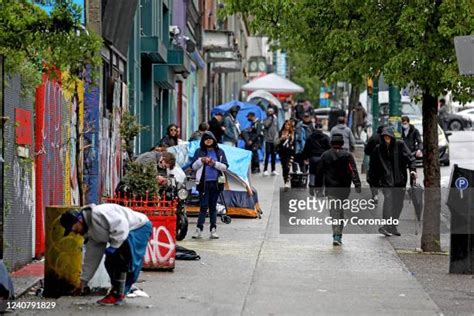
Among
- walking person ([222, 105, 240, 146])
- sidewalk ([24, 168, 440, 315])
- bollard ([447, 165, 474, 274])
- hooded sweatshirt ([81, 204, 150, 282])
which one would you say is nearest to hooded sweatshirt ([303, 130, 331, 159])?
walking person ([222, 105, 240, 146])

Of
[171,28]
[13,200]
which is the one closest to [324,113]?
[171,28]

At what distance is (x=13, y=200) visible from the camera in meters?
13.6

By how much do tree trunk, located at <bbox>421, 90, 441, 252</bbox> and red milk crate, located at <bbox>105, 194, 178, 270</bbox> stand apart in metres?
4.49

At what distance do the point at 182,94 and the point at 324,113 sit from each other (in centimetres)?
3895

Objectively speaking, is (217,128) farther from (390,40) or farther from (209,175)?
(390,40)

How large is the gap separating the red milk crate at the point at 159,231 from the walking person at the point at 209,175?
382cm

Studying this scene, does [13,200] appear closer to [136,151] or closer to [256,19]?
[256,19]

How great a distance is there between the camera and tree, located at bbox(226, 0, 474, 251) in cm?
1623

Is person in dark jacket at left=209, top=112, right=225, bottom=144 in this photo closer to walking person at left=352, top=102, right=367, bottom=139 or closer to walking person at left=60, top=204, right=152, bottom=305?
walking person at left=60, top=204, right=152, bottom=305

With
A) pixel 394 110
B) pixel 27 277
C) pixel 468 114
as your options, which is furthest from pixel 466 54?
pixel 468 114

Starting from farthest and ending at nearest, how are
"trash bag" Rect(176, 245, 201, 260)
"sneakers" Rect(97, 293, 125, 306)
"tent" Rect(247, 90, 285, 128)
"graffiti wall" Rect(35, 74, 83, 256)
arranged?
"tent" Rect(247, 90, 285, 128) < "trash bag" Rect(176, 245, 201, 260) < "graffiti wall" Rect(35, 74, 83, 256) < "sneakers" Rect(97, 293, 125, 306)

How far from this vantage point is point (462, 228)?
48.2 ft

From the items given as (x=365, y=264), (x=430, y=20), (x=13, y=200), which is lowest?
(x=365, y=264)

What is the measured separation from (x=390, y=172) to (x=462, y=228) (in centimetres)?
533
